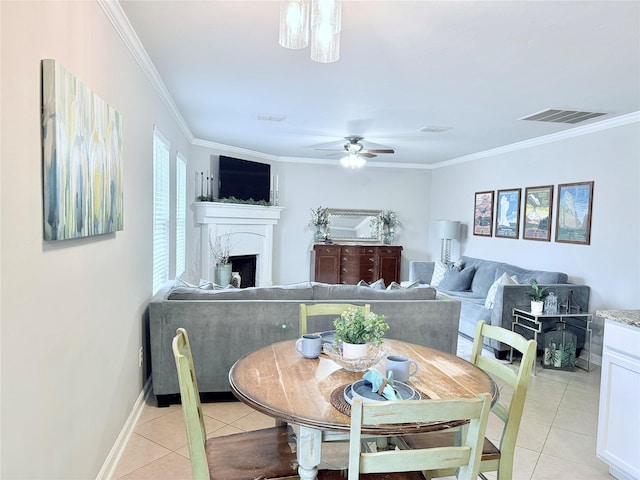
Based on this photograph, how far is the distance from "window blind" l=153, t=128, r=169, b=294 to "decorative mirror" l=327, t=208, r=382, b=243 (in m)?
4.14

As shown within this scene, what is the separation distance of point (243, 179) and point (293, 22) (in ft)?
18.3

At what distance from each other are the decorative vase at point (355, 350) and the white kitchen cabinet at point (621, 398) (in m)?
1.54

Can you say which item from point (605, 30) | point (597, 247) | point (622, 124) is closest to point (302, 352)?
point (605, 30)

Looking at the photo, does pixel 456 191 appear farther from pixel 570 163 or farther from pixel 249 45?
pixel 249 45

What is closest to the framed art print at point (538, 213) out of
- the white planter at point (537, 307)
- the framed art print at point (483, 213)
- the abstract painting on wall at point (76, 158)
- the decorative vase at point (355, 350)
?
the framed art print at point (483, 213)

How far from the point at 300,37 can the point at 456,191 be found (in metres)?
6.33

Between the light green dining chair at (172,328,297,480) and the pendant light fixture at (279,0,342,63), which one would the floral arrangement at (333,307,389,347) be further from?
the pendant light fixture at (279,0,342,63)

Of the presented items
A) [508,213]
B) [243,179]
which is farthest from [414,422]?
[243,179]

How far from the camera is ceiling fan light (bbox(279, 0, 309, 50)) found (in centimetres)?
175

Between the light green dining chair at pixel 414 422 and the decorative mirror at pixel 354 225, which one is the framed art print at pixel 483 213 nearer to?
the decorative mirror at pixel 354 225

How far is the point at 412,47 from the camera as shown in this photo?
279 centimetres

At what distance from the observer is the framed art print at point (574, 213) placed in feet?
15.7

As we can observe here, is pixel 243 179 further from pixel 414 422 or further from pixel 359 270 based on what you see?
pixel 414 422

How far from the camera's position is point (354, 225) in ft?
27.4
